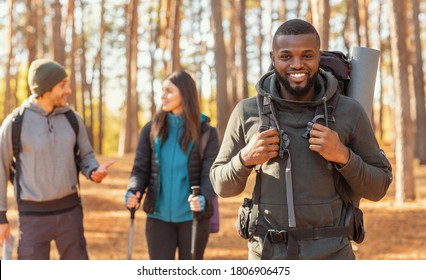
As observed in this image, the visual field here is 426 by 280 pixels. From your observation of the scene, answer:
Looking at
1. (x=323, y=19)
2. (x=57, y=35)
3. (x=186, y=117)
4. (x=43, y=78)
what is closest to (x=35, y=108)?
(x=43, y=78)

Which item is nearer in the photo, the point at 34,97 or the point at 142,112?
the point at 34,97

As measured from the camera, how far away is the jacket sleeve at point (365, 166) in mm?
2725

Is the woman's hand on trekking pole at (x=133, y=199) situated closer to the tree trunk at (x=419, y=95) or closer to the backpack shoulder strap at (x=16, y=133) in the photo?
the backpack shoulder strap at (x=16, y=133)

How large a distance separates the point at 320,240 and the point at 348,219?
179mm

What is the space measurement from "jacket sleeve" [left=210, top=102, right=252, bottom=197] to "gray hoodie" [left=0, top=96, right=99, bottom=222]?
2149mm

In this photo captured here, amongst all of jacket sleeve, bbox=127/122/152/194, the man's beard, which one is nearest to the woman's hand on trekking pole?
jacket sleeve, bbox=127/122/152/194

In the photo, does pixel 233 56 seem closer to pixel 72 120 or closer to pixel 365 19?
pixel 365 19

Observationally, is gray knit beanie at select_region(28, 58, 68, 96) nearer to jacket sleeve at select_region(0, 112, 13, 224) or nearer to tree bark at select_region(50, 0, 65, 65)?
jacket sleeve at select_region(0, 112, 13, 224)

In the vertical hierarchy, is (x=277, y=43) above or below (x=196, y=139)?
above

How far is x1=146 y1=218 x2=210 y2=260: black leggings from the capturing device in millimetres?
5020

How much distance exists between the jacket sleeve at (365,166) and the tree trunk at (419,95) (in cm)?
1773
